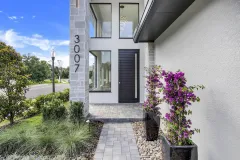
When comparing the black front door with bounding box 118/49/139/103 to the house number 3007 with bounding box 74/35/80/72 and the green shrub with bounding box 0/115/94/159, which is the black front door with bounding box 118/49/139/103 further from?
the green shrub with bounding box 0/115/94/159

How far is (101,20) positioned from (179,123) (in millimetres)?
7799

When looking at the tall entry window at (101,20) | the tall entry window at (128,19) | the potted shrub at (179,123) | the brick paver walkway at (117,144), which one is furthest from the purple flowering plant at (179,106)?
the tall entry window at (101,20)

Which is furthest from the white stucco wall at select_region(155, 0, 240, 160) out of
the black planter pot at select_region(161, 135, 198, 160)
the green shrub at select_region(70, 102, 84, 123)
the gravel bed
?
the green shrub at select_region(70, 102, 84, 123)

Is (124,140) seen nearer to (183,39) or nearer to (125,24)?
(183,39)

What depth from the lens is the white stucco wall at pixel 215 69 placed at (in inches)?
64.7

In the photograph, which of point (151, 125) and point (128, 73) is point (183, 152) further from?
point (128, 73)

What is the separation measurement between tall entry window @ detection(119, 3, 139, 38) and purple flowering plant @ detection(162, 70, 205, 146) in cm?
657

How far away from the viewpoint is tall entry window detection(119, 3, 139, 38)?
826 cm

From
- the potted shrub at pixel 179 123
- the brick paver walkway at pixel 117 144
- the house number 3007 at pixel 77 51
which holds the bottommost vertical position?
the brick paver walkway at pixel 117 144

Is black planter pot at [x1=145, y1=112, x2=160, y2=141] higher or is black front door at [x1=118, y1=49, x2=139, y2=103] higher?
black front door at [x1=118, y1=49, x2=139, y2=103]

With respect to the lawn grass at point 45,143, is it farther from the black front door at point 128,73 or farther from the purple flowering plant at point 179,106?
the black front door at point 128,73

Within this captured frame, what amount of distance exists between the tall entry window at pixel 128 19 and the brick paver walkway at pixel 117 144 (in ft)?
17.1

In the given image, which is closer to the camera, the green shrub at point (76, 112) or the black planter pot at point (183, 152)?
the black planter pot at point (183, 152)

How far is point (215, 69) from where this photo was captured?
1.98m
